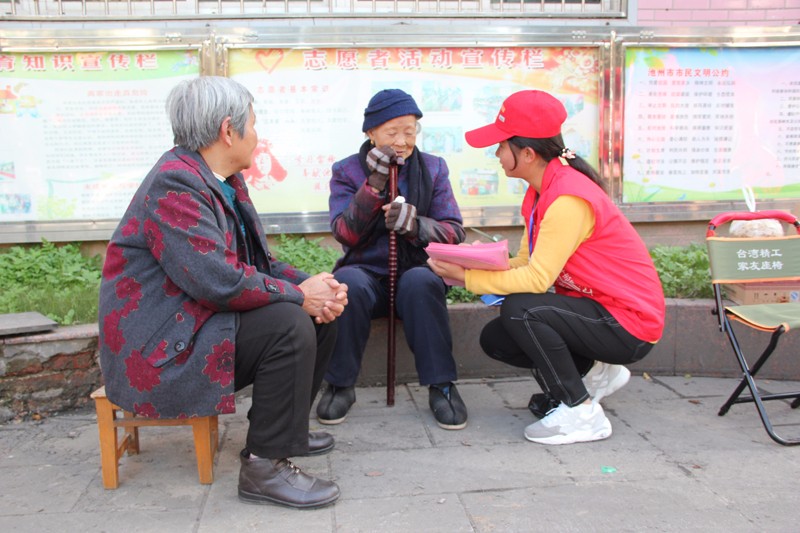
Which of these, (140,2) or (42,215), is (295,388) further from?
(140,2)

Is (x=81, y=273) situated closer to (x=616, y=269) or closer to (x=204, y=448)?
(x=204, y=448)

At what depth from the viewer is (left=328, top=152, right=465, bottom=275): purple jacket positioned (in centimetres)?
357

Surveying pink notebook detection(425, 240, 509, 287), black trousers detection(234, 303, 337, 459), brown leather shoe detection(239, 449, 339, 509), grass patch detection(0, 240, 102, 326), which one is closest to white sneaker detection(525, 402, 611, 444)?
pink notebook detection(425, 240, 509, 287)

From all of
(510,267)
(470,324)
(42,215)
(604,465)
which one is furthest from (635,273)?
(42,215)

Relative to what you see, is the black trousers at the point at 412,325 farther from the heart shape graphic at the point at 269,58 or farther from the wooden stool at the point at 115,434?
the heart shape graphic at the point at 269,58

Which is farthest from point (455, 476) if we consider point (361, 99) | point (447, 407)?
point (361, 99)

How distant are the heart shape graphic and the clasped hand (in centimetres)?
231

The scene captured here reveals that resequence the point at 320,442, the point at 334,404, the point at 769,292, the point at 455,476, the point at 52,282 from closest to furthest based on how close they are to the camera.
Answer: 1. the point at 455,476
2. the point at 320,442
3. the point at 334,404
4. the point at 769,292
5. the point at 52,282

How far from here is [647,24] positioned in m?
5.29

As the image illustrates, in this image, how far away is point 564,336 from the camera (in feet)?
10.5

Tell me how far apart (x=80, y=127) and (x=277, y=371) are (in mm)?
2877

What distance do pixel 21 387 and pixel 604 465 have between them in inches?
109

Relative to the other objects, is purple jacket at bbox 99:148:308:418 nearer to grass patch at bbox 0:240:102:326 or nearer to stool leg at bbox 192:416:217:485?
stool leg at bbox 192:416:217:485

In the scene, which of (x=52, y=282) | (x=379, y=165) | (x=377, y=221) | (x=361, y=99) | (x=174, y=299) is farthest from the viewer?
(x=361, y=99)
